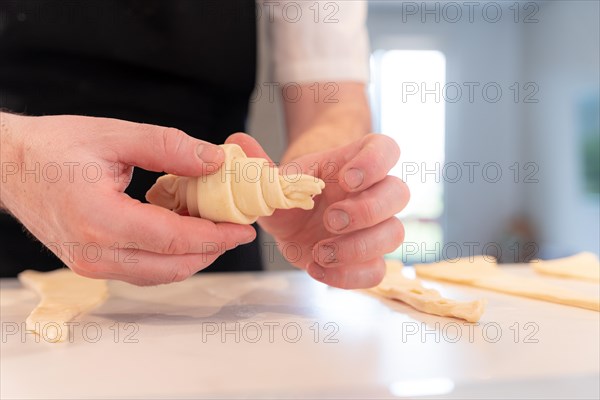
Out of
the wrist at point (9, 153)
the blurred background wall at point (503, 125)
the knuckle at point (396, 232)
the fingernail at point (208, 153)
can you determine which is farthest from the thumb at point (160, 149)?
the blurred background wall at point (503, 125)

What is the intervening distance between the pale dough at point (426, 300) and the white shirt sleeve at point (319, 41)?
0.46 m

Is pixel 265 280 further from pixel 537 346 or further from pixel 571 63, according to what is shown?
pixel 571 63

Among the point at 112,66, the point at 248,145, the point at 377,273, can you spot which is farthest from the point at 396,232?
the point at 112,66

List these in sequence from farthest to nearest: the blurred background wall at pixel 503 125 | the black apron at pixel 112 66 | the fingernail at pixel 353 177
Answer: the blurred background wall at pixel 503 125 → the black apron at pixel 112 66 → the fingernail at pixel 353 177

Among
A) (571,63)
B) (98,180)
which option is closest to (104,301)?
(98,180)

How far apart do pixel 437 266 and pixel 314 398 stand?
555mm

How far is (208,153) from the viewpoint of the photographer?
22.6 inches

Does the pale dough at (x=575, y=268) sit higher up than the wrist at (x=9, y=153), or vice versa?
the wrist at (x=9, y=153)

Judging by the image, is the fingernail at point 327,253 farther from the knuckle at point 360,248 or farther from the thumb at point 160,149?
the thumb at point 160,149

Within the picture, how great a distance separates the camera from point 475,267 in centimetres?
91

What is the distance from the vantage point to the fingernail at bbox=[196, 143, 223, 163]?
571mm

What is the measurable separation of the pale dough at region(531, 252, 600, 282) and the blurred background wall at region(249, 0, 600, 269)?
385cm

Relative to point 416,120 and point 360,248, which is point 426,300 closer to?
point 360,248

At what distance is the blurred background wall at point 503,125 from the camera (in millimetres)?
4730
